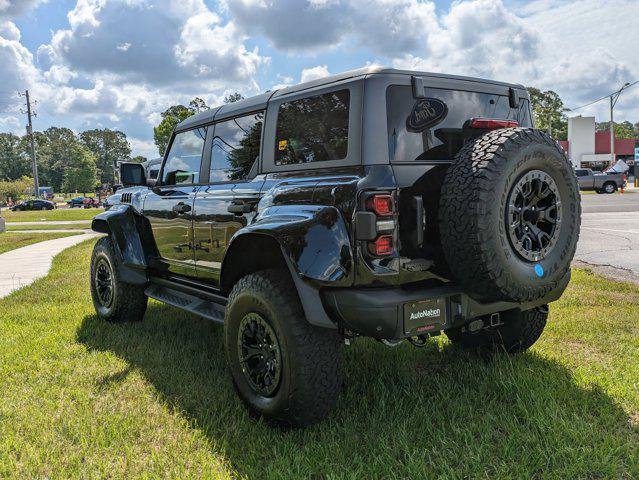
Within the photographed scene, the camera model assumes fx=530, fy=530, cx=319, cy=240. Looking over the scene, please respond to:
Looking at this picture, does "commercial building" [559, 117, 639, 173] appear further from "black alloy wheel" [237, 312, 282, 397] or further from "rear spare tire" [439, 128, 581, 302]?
"black alloy wheel" [237, 312, 282, 397]

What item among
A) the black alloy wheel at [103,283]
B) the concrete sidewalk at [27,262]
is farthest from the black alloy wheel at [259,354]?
the concrete sidewalk at [27,262]

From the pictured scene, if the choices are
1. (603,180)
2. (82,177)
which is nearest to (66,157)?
(82,177)

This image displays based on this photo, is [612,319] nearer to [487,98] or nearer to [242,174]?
[487,98]

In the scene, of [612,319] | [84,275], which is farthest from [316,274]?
[84,275]

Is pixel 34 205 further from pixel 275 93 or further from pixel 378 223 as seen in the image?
pixel 378 223

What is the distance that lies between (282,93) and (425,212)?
1.30 metres

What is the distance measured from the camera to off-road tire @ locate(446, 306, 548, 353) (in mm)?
3691

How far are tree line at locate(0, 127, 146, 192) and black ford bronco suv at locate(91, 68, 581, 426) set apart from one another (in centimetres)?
10319

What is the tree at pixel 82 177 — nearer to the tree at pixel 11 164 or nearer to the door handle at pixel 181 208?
the tree at pixel 11 164

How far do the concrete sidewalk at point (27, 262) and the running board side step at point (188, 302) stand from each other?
3.23 metres

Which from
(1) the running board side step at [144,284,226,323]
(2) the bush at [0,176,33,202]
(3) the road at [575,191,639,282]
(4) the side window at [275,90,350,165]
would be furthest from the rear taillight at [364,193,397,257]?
(2) the bush at [0,176,33,202]

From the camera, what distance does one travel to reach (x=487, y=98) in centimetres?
328

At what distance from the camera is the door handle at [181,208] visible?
13.3 feet

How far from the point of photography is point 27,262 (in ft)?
32.3
